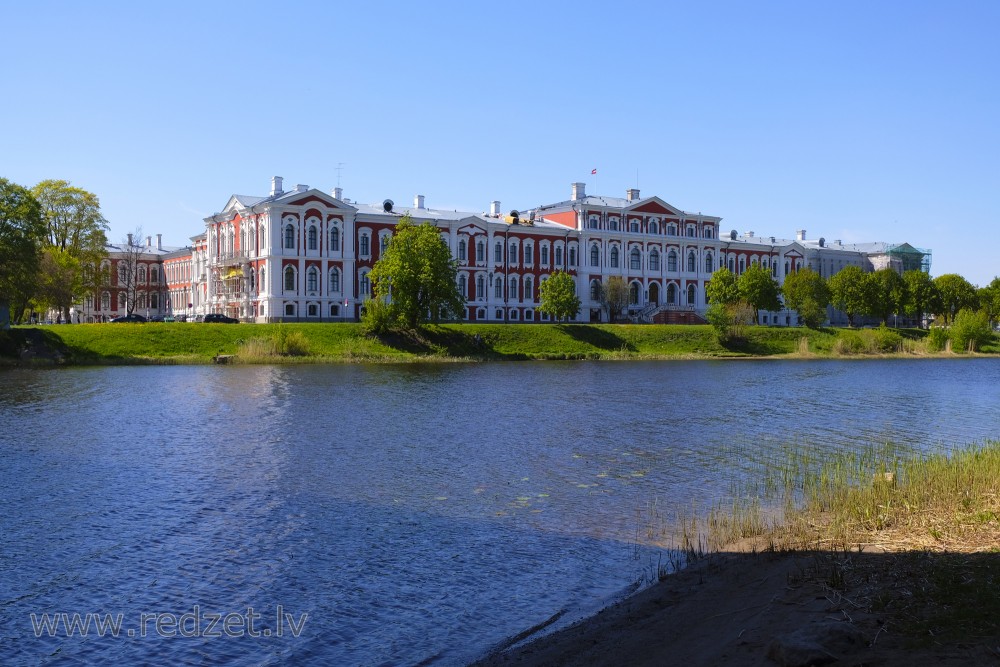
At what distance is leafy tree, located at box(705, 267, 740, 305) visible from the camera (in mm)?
99344

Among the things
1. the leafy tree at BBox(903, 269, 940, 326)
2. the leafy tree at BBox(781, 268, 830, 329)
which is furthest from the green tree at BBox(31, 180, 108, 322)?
the leafy tree at BBox(903, 269, 940, 326)

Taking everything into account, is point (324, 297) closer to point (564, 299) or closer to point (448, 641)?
point (564, 299)

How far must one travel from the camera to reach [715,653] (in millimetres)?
8656

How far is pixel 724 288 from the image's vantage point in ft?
328

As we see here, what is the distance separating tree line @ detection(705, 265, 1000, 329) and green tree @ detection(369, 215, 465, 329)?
30.0 m

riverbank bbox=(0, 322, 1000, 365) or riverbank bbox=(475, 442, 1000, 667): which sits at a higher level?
riverbank bbox=(0, 322, 1000, 365)

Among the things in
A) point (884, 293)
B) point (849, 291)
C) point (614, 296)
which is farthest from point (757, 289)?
point (884, 293)

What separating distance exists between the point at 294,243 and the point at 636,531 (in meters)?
72.3

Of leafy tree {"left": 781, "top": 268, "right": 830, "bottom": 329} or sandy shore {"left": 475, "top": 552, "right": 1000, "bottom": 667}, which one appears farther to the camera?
leafy tree {"left": 781, "top": 268, "right": 830, "bottom": 329}

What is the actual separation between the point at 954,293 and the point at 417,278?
80834mm

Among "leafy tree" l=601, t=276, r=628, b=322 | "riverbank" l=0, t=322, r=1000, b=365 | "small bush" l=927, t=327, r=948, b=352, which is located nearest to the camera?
"riverbank" l=0, t=322, r=1000, b=365

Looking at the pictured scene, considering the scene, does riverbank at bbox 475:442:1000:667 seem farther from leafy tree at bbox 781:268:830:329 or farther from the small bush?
leafy tree at bbox 781:268:830:329

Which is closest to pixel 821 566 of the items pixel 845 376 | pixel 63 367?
pixel 845 376

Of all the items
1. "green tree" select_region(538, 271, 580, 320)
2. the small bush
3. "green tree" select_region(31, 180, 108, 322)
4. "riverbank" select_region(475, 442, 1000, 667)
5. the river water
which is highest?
"green tree" select_region(31, 180, 108, 322)
